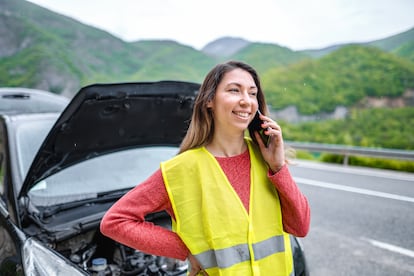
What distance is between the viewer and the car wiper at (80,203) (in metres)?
1.86

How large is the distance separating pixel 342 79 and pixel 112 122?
243 centimetres

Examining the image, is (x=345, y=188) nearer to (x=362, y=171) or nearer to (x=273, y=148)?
(x=362, y=171)

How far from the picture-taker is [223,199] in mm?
1076

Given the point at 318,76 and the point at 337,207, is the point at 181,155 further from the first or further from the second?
the point at 337,207

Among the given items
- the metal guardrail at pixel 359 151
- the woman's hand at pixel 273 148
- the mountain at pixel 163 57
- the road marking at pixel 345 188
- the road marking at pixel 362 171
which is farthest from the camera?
the mountain at pixel 163 57

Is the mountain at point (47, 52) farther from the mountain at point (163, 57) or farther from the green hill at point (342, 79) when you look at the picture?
the green hill at point (342, 79)

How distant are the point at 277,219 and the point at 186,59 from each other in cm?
1152

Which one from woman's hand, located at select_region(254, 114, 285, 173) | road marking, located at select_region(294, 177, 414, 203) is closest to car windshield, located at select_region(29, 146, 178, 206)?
woman's hand, located at select_region(254, 114, 285, 173)

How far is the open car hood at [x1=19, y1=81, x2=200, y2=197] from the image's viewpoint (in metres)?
1.79

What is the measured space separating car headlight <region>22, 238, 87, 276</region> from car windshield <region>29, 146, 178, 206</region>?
522mm

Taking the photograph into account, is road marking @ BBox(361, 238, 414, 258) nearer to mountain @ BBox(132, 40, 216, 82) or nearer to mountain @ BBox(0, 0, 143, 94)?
mountain @ BBox(0, 0, 143, 94)

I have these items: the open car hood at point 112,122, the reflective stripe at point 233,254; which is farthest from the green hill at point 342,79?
the reflective stripe at point 233,254

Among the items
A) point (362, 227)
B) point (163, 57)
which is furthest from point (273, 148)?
point (163, 57)

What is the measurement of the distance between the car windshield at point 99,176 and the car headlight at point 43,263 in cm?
52
